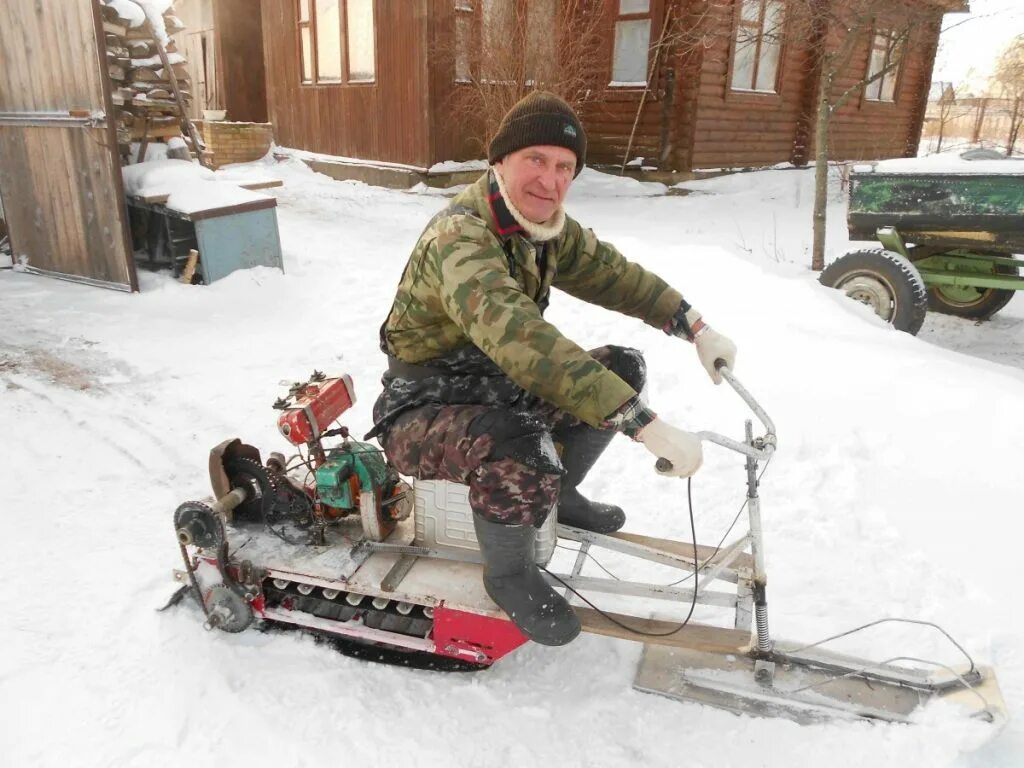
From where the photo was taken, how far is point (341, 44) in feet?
45.3

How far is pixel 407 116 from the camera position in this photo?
42.0 feet

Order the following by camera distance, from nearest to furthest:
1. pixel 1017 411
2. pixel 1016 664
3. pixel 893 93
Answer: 1. pixel 1016 664
2. pixel 1017 411
3. pixel 893 93

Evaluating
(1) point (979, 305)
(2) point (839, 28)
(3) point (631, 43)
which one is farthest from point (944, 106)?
(1) point (979, 305)

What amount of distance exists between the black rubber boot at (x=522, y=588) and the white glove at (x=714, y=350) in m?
0.93

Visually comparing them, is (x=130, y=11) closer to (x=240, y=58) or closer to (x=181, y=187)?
(x=181, y=187)

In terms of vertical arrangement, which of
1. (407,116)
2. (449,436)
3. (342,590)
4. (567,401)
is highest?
(407,116)

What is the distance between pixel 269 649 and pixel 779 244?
9.52m

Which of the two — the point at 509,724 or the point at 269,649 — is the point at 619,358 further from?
the point at 269,649

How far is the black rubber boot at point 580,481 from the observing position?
2.99 metres

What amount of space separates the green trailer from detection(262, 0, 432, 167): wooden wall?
7907 millimetres

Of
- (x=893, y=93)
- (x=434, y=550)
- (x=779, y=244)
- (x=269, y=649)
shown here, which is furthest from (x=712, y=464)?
(x=893, y=93)

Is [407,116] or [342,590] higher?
[407,116]

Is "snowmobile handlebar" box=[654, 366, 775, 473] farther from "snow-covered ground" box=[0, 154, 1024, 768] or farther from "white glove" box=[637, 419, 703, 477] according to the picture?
"snow-covered ground" box=[0, 154, 1024, 768]

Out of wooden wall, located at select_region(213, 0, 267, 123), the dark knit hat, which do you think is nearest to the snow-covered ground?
the dark knit hat
